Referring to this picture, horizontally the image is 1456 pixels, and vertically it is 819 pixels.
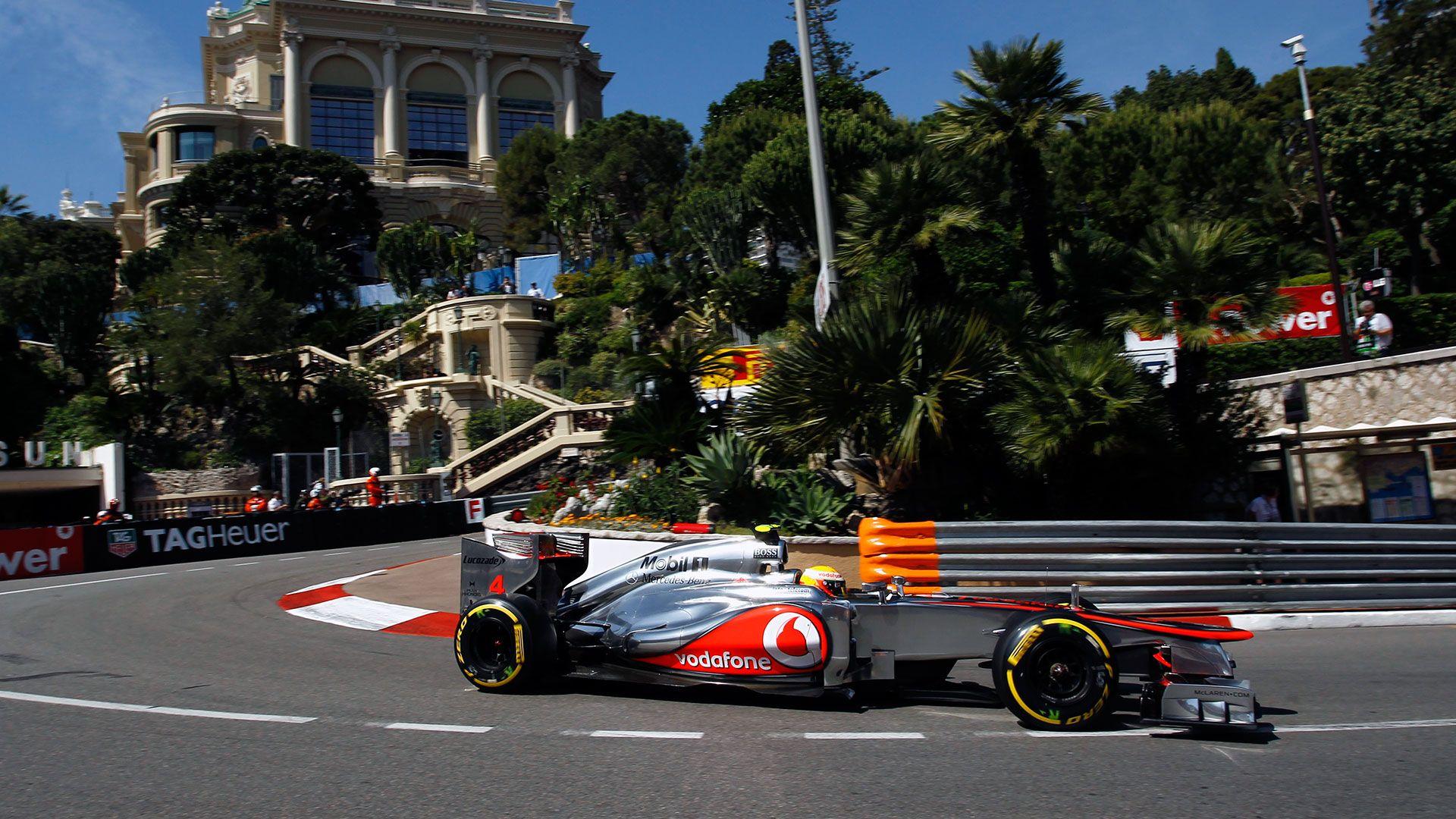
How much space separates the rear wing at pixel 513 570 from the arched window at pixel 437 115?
74.1 metres

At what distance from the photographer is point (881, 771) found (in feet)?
17.7

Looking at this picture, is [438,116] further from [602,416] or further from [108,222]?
[602,416]

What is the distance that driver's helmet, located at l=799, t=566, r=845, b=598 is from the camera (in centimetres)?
707

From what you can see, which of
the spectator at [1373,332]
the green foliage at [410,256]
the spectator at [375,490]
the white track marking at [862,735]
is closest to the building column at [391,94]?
the green foliage at [410,256]

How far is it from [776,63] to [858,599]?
6280cm

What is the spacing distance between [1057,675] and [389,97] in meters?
78.0

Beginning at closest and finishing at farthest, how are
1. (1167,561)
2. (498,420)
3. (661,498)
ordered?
(1167,561) → (661,498) → (498,420)

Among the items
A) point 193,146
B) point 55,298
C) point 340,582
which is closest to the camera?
point 340,582

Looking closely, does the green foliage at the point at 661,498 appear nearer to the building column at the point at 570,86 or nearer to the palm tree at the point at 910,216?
the palm tree at the point at 910,216

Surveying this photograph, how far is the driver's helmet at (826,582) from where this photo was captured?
7.07 m

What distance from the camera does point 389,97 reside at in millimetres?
75688

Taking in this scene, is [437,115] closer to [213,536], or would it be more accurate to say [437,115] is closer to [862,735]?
[213,536]

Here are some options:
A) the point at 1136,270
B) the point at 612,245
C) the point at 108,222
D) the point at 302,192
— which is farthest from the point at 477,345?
the point at 108,222

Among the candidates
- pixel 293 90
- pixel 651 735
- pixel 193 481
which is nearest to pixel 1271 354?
pixel 651 735
